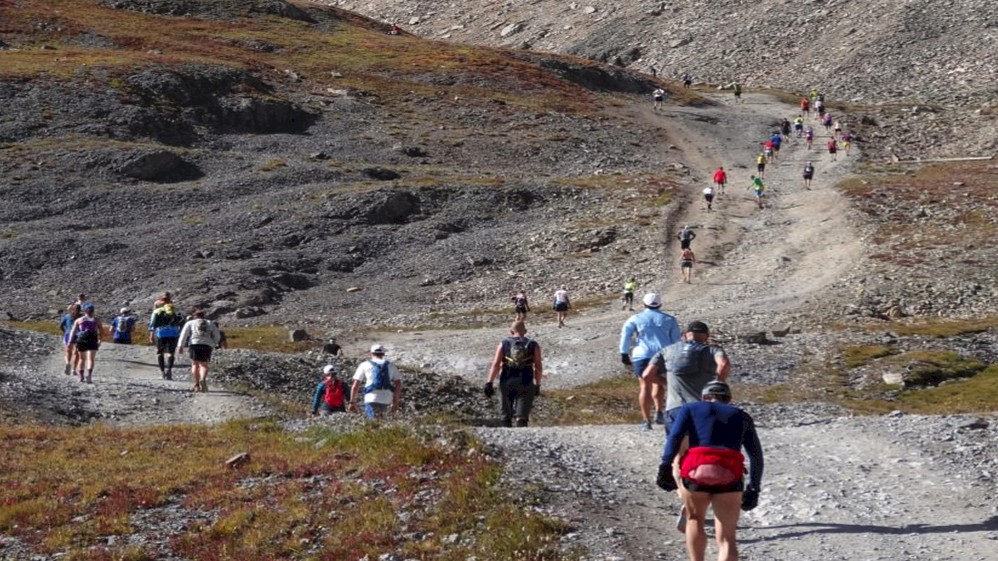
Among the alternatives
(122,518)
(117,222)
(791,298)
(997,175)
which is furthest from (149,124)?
(122,518)

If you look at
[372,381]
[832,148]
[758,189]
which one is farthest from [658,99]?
[372,381]

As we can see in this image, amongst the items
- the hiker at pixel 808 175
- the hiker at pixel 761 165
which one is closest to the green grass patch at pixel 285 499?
the hiker at pixel 808 175

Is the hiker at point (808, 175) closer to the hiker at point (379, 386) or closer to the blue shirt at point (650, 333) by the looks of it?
the hiker at point (379, 386)

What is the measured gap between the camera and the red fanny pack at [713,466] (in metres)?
11.5

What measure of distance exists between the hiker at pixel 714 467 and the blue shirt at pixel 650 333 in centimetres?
660

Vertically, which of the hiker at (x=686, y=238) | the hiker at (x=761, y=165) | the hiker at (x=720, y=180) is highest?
the hiker at (x=761, y=165)

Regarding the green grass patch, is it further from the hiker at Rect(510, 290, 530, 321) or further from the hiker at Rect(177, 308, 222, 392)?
the hiker at Rect(510, 290, 530, 321)

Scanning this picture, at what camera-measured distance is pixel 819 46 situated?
124 m

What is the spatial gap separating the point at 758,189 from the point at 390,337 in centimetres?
3132

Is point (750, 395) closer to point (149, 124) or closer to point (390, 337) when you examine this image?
point (390, 337)

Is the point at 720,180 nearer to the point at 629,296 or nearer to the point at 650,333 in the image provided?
the point at 629,296

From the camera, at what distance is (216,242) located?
6294 centimetres

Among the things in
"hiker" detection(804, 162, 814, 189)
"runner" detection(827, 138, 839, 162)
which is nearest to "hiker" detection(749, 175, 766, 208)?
"hiker" detection(804, 162, 814, 189)

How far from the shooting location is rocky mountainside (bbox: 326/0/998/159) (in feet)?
322
